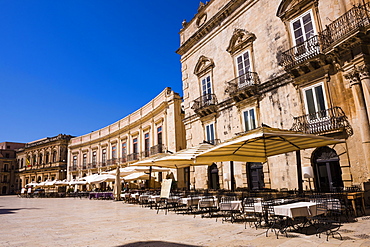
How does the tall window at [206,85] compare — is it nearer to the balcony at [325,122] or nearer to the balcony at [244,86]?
the balcony at [244,86]

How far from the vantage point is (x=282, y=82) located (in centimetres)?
1308

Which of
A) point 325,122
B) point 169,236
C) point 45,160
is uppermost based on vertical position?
point 45,160

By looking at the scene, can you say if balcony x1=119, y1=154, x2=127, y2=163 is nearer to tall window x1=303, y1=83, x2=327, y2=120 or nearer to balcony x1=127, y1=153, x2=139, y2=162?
balcony x1=127, y1=153, x2=139, y2=162

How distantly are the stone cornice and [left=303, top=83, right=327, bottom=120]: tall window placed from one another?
783 centimetres

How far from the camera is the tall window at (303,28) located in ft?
39.5

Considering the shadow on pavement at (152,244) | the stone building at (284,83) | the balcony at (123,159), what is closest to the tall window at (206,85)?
the stone building at (284,83)

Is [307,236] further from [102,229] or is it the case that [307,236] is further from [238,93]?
[238,93]

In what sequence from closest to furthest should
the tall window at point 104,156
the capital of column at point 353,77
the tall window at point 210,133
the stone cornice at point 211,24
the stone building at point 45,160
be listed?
the capital of column at point 353,77, the stone cornice at point 211,24, the tall window at point 210,133, the tall window at point 104,156, the stone building at point 45,160

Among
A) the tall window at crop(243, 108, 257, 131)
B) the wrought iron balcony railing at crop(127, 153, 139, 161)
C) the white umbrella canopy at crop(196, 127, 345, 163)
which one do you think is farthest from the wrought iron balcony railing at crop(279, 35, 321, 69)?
the wrought iron balcony railing at crop(127, 153, 139, 161)

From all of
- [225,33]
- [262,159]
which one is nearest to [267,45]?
[225,33]

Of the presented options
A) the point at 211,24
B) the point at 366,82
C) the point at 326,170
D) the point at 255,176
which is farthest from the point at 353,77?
the point at 211,24

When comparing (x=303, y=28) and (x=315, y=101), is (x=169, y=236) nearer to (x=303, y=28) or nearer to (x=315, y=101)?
A: (x=315, y=101)

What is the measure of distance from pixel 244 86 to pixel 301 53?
3885 mm

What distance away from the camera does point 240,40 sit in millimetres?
16109
